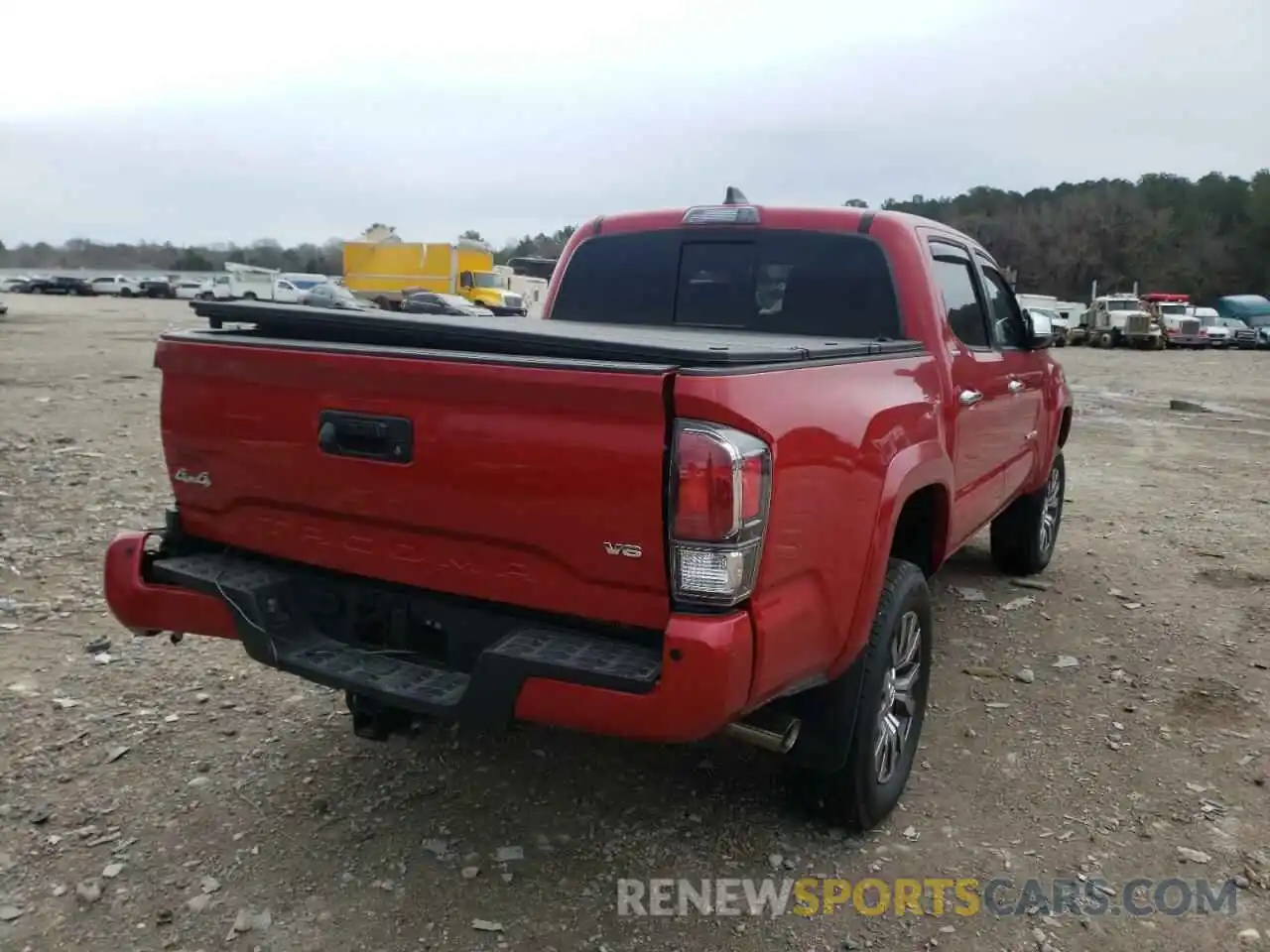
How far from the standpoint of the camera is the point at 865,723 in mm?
3074

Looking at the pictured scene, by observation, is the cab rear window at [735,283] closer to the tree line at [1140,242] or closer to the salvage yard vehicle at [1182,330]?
the salvage yard vehicle at [1182,330]

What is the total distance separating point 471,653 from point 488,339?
85 centimetres

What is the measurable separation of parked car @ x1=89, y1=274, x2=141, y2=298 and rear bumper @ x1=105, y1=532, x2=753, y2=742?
240ft

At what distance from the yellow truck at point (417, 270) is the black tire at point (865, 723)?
3118 cm

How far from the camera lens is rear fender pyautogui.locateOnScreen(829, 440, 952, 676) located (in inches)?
115

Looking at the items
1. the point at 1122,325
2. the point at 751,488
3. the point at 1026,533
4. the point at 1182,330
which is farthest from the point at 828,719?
the point at 1182,330

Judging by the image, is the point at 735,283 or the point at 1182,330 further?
the point at 1182,330

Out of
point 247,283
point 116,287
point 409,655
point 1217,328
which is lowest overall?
point 409,655

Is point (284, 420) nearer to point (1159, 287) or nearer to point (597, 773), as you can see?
point (597, 773)

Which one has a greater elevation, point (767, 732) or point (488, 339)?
point (488, 339)

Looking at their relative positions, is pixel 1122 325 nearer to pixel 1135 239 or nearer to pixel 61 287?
pixel 1135 239

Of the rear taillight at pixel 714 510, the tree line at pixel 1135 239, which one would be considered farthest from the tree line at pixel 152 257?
the rear taillight at pixel 714 510

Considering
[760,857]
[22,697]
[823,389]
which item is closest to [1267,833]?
[760,857]

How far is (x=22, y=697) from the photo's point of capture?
4023 millimetres
